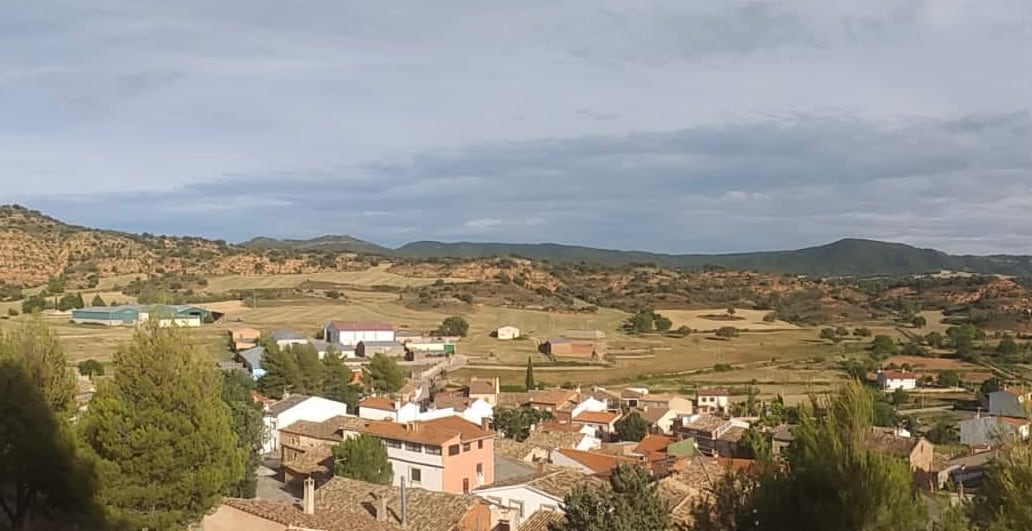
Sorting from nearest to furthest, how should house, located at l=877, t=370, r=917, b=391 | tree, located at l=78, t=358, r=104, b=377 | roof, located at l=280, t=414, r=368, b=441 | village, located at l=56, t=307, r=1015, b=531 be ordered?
1. village, located at l=56, t=307, r=1015, b=531
2. roof, located at l=280, t=414, r=368, b=441
3. tree, located at l=78, t=358, r=104, b=377
4. house, located at l=877, t=370, r=917, b=391

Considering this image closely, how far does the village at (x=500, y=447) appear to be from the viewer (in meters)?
21.3

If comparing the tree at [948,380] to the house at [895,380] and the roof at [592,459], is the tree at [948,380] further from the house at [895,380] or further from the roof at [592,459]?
the roof at [592,459]

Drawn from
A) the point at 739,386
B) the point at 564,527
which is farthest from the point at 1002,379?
the point at 564,527

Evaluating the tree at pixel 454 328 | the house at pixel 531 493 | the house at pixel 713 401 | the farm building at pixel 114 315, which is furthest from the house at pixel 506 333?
the house at pixel 531 493

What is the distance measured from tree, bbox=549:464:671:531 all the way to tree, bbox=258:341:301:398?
124 feet

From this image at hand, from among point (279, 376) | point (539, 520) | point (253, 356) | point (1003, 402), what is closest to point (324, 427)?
point (279, 376)

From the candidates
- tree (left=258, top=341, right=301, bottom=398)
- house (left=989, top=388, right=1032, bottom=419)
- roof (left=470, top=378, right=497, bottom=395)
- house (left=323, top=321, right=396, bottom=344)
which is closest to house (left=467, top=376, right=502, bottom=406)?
roof (left=470, top=378, right=497, bottom=395)

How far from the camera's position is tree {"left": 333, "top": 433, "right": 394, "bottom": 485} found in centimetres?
2836

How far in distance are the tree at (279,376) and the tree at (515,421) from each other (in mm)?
12516

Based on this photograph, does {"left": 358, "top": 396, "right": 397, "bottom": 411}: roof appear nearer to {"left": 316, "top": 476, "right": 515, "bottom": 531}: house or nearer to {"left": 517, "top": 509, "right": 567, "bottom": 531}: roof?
{"left": 316, "top": 476, "right": 515, "bottom": 531}: house

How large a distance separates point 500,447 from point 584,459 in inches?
231

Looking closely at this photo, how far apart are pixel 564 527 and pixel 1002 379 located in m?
59.3

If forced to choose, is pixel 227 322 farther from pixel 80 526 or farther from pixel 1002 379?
pixel 80 526

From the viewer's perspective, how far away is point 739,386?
218ft
